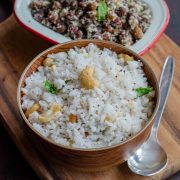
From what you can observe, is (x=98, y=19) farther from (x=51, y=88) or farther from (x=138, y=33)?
(x=51, y=88)

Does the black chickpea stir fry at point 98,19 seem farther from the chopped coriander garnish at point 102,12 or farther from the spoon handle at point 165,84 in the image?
the spoon handle at point 165,84

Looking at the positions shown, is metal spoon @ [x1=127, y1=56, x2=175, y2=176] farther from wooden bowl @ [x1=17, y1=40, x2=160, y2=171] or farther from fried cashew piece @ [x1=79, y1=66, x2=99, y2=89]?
fried cashew piece @ [x1=79, y1=66, x2=99, y2=89]

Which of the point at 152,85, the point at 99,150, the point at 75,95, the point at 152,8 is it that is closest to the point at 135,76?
the point at 152,85

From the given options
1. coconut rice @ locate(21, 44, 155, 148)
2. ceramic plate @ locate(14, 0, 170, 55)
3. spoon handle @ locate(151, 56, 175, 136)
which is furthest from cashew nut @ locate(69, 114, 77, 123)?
ceramic plate @ locate(14, 0, 170, 55)

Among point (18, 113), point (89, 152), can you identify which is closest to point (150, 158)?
point (89, 152)

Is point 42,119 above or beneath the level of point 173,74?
above

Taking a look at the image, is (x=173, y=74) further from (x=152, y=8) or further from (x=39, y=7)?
(x=39, y=7)
